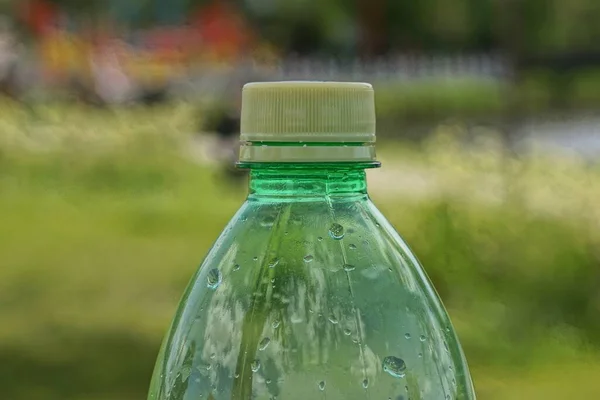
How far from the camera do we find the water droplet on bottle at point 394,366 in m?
0.48

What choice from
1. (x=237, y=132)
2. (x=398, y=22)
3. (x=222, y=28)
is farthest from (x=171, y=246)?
(x=398, y=22)

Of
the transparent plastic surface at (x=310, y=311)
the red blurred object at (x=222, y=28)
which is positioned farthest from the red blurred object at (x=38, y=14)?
the transparent plastic surface at (x=310, y=311)

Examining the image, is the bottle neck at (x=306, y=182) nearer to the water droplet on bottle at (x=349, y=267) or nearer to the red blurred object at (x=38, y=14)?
the water droplet on bottle at (x=349, y=267)

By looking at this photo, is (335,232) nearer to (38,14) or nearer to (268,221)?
(268,221)

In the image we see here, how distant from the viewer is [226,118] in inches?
67.2

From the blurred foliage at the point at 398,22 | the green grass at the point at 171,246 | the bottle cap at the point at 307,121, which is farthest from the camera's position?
the blurred foliage at the point at 398,22

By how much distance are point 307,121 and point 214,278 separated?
0.41 ft

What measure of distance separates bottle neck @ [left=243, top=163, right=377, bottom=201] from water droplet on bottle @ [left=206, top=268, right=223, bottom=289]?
0.05m

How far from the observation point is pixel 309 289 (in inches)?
19.3

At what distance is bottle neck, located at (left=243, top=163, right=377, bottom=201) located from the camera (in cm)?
49

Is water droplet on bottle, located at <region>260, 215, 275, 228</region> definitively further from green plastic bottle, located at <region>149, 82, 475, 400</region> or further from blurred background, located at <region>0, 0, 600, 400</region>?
blurred background, located at <region>0, 0, 600, 400</region>

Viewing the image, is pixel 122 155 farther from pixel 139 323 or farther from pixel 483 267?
pixel 483 267

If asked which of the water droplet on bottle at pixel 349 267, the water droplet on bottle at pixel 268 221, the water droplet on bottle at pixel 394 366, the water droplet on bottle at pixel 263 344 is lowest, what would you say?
the water droplet on bottle at pixel 394 366

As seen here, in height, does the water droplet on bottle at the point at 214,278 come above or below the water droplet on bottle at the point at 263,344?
above
